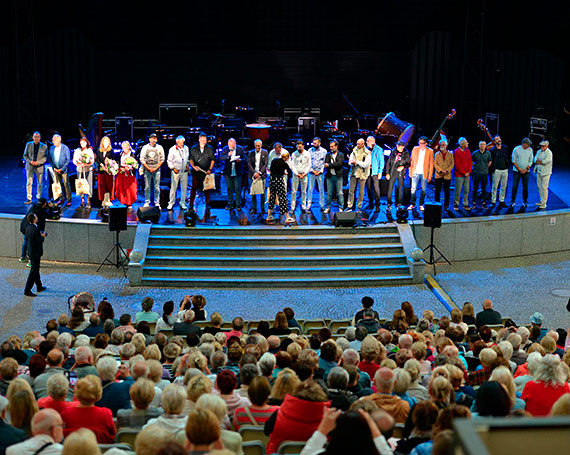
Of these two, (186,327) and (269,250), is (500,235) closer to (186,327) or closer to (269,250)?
(269,250)

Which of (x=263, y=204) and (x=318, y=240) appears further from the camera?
(x=263, y=204)

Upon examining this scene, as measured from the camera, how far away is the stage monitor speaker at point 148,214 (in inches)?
647

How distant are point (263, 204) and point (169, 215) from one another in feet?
6.89

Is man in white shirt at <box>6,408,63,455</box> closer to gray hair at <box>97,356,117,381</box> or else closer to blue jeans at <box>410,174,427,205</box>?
gray hair at <box>97,356,117,381</box>

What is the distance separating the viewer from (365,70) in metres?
27.5

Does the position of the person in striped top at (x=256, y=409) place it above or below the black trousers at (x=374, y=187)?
below

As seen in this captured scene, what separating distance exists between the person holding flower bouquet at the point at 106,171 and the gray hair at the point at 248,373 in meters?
10.2

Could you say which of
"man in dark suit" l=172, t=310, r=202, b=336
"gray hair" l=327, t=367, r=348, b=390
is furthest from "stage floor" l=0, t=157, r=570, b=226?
"gray hair" l=327, t=367, r=348, b=390

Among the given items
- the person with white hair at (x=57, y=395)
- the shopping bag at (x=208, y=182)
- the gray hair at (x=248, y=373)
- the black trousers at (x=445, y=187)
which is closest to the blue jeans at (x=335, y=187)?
the black trousers at (x=445, y=187)

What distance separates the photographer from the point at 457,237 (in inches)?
666

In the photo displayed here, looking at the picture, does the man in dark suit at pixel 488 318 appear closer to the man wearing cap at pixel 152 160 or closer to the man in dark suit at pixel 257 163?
the man in dark suit at pixel 257 163

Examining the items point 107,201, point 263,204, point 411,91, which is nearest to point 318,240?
point 263,204

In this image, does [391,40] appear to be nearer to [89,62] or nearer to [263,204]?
[89,62]

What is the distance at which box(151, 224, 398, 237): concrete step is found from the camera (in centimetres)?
1639
